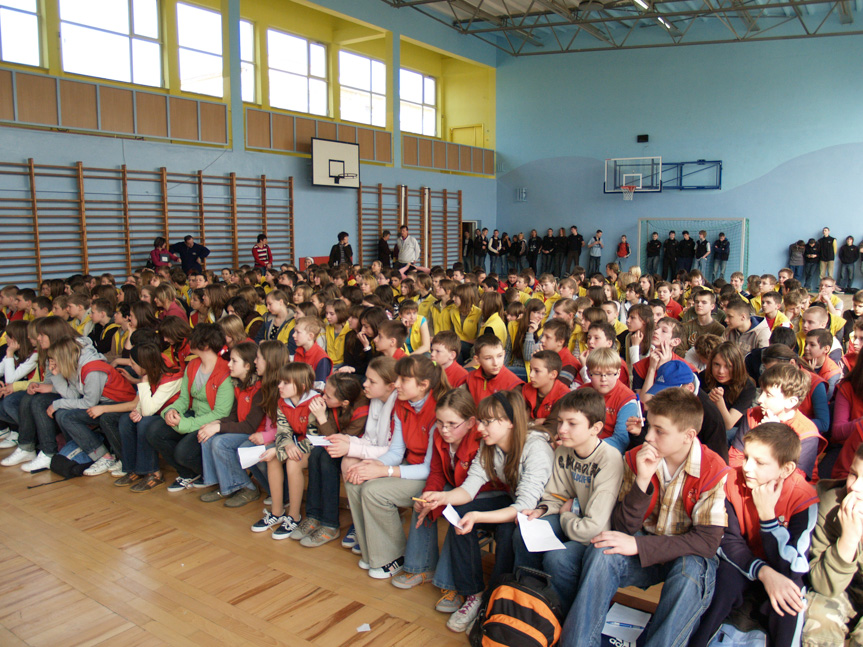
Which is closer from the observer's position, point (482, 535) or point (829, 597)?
point (829, 597)

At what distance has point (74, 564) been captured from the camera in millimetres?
3299

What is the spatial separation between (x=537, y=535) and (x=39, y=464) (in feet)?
12.7

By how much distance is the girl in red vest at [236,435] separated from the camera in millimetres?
3984

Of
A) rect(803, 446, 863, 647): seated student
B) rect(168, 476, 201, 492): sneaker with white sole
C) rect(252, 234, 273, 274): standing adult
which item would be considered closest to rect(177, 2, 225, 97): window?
rect(252, 234, 273, 274): standing adult

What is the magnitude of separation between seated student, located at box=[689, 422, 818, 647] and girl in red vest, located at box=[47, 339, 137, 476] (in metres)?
3.87

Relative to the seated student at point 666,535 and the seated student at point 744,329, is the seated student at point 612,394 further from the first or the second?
the seated student at point 744,329

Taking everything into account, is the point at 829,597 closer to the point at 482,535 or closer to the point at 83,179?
the point at 482,535

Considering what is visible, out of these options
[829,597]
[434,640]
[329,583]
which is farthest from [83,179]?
[829,597]

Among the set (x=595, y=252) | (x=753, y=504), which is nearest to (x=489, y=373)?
(x=753, y=504)

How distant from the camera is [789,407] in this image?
2996 mm

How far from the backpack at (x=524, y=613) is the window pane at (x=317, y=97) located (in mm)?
13382

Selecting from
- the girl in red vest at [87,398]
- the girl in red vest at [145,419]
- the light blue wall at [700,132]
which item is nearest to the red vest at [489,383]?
the girl in red vest at [145,419]

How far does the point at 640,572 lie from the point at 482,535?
0.96 metres

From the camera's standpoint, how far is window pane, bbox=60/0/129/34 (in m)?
10.0
